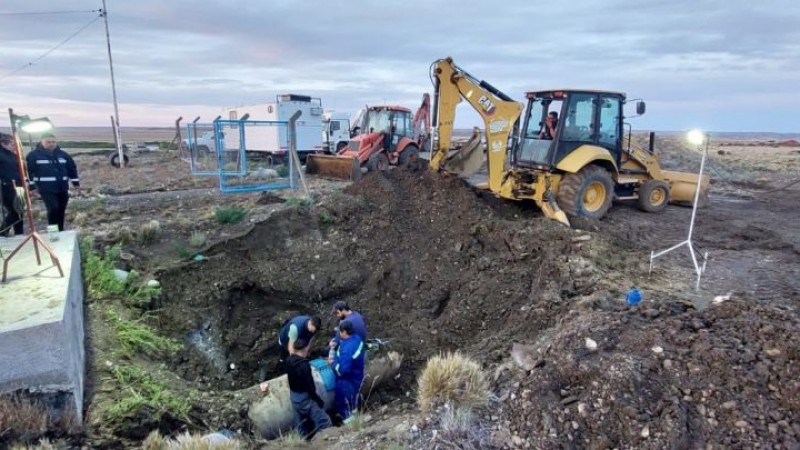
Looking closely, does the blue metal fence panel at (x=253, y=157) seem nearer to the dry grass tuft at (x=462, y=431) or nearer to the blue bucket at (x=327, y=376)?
the blue bucket at (x=327, y=376)

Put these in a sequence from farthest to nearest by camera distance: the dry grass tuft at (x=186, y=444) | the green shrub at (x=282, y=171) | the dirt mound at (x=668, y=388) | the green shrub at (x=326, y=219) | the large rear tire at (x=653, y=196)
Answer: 1. the green shrub at (x=282, y=171)
2. the large rear tire at (x=653, y=196)
3. the green shrub at (x=326, y=219)
4. the dry grass tuft at (x=186, y=444)
5. the dirt mound at (x=668, y=388)

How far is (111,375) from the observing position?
15.8 ft

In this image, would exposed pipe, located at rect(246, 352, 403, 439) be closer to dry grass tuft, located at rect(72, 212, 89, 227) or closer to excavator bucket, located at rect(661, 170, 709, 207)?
dry grass tuft, located at rect(72, 212, 89, 227)

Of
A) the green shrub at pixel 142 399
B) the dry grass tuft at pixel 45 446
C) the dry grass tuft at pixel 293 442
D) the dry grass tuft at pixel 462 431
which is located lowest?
the dry grass tuft at pixel 293 442

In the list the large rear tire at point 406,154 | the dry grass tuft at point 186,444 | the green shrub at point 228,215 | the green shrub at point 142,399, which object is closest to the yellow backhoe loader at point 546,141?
the green shrub at point 228,215

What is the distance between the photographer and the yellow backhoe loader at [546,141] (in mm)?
9883

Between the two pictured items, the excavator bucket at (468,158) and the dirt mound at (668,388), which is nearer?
the dirt mound at (668,388)

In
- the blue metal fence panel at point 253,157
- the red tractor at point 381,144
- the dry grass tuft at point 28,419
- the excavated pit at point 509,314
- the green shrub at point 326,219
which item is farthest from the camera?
the red tractor at point 381,144

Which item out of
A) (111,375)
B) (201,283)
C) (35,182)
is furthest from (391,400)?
(35,182)

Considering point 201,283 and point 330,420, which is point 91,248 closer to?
point 201,283

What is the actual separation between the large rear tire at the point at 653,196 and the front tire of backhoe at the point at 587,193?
1.57 m

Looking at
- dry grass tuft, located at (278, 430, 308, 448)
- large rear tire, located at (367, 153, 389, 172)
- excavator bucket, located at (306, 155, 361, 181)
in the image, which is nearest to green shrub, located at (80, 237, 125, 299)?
dry grass tuft, located at (278, 430, 308, 448)

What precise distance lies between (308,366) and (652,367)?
3184mm

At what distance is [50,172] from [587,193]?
8946 millimetres
